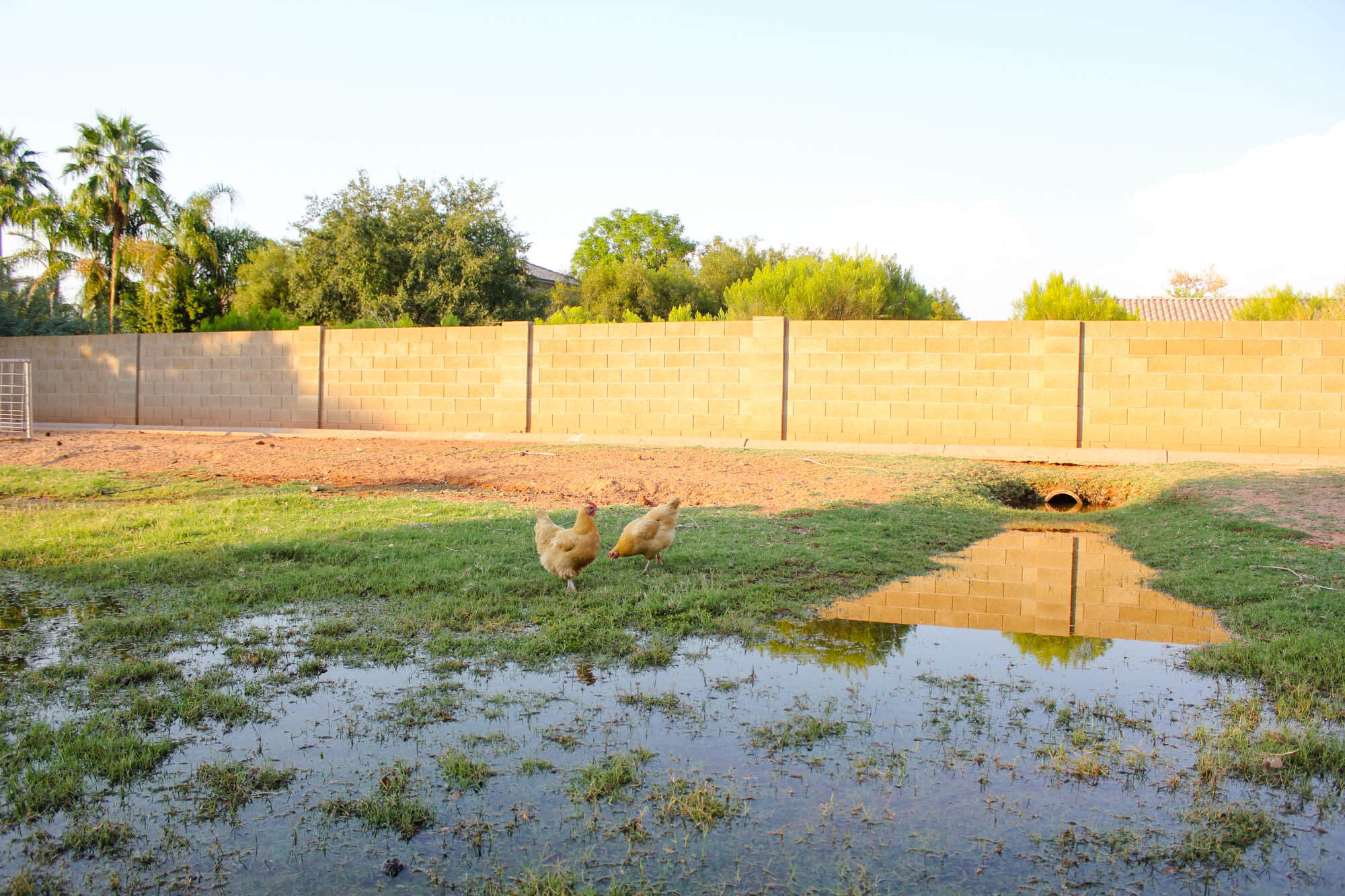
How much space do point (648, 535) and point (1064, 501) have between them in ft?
26.6

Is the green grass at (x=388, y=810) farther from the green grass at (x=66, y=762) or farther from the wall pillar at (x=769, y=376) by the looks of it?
the wall pillar at (x=769, y=376)

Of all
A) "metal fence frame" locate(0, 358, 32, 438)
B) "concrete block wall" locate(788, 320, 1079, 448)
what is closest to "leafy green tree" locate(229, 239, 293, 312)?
"metal fence frame" locate(0, 358, 32, 438)

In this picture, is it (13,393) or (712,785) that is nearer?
(712,785)

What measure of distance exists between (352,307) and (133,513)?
24.1 meters

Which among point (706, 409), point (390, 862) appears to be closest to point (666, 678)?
point (390, 862)

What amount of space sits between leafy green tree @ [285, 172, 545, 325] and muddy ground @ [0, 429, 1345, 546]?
14333 mm

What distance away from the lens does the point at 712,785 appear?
339 centimetres

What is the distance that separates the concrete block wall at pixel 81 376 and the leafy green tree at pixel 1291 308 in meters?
26.5

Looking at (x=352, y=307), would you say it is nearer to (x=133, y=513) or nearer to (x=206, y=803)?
(x=133, y=513)

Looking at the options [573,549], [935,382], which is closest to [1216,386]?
[935,382]

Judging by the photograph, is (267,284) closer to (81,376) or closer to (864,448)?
(81,376)

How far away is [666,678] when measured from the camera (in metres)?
4.54

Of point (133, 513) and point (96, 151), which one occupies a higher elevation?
point (96, 151)

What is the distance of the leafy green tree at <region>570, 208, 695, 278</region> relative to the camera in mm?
49812
